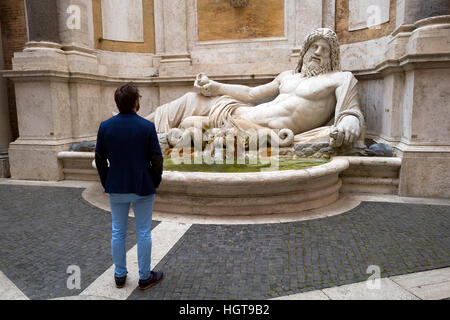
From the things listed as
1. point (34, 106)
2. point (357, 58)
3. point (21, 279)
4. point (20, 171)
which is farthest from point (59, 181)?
point (357, 58)

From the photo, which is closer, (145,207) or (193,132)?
(145,207)

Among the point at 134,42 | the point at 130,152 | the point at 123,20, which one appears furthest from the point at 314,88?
the point at 123,20

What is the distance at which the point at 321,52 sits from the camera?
5180 mm

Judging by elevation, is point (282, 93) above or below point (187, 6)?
below

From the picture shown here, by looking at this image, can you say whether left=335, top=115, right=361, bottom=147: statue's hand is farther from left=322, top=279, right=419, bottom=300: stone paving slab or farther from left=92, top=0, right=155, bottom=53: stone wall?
A: left=92, top=0, right=155, bottom=53: stone wall

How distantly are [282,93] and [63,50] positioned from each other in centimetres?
385

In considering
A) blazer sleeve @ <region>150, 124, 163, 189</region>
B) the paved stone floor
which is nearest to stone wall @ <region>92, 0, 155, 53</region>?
the paved stone floor

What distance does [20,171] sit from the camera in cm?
575

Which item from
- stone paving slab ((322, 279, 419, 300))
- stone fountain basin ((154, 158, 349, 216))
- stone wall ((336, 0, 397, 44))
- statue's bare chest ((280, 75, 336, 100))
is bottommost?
stone paving slab ((322, 279, 419, 300))

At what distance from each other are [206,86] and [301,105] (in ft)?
5.22

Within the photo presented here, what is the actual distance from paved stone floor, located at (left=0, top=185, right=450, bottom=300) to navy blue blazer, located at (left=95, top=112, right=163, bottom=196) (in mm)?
730

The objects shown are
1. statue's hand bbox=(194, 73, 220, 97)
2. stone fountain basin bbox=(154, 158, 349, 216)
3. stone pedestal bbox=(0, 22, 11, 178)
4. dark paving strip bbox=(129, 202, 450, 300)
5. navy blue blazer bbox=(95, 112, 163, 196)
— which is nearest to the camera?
navy blue blazer bbox=(95, 112, 163, 196)

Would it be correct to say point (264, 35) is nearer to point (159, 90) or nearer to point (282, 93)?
point (282, 93)

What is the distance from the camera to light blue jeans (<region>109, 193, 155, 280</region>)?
220cm
